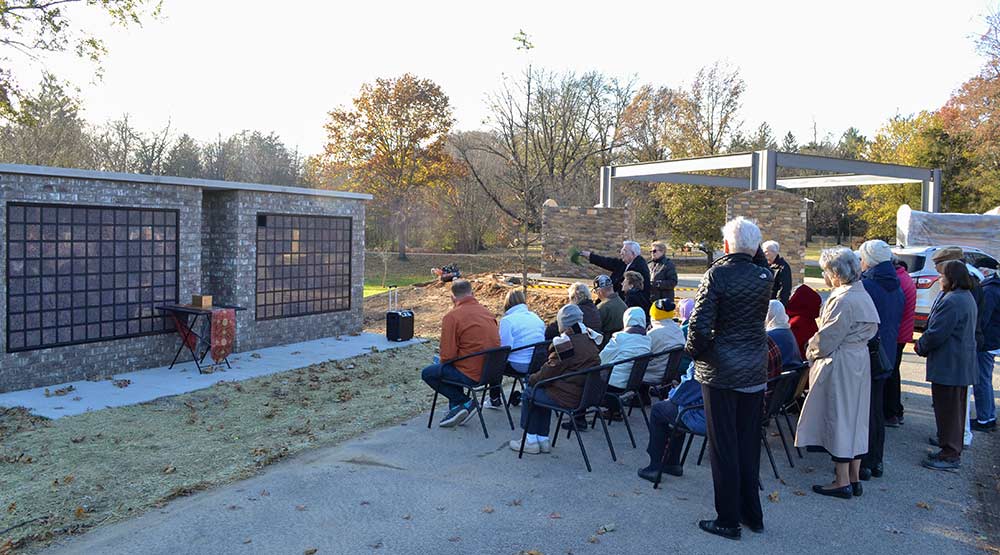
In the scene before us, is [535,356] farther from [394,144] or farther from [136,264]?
[394,144]

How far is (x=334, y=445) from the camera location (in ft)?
22.3

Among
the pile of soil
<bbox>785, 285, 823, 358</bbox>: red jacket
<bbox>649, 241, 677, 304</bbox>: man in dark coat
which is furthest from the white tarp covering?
<bbox>785, 285, 823, 358</bbox>: red jacket

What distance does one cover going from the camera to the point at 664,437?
5.74 meters

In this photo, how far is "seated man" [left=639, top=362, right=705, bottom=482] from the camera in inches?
215

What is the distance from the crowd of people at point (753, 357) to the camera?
177 inches

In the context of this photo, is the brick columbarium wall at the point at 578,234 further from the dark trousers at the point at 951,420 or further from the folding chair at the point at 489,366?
the dark trousers at the point at 951,420

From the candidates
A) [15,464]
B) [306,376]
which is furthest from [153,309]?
[15,464]

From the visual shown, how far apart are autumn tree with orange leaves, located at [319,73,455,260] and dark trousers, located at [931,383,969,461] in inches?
1316

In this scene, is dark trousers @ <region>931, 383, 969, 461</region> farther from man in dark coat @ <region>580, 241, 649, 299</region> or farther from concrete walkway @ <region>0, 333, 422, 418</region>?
concrete walkway @ <region>0, 333, 422, 418</region>

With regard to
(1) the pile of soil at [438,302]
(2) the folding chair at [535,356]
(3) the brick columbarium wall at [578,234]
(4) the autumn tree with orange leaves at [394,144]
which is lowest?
(1) the pile of soil at [438,302]

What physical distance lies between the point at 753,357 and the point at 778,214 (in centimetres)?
1655

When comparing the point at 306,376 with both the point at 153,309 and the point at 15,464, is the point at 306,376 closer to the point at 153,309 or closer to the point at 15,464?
the point at 153,309

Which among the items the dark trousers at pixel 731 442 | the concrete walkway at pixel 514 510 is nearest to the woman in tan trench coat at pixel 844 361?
the concrete walkway at pixel 514 510

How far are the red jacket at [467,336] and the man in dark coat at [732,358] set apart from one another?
9.06ft
